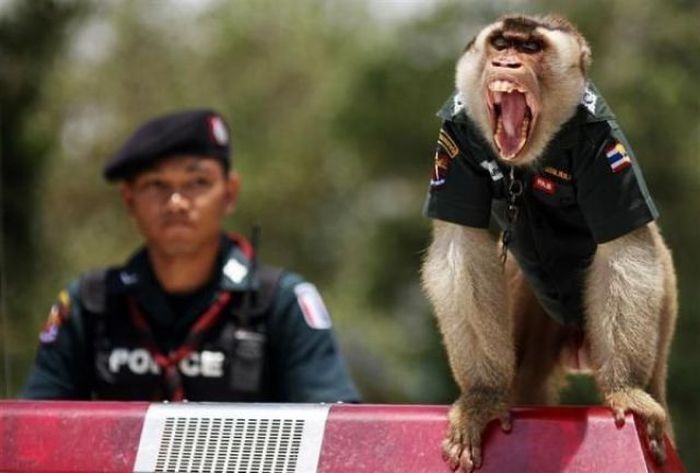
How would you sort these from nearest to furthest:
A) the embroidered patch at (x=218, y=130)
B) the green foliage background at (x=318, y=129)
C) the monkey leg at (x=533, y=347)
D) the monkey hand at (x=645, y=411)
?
the monkey hand at (x=645, y=411), the monkey leg at (x=533, y=347), the embroidered patch at (x=218, y=130), the green foliage background at (x=318, y=129)

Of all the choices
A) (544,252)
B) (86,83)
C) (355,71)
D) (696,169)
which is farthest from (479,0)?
(544,252)

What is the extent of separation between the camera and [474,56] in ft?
11.9

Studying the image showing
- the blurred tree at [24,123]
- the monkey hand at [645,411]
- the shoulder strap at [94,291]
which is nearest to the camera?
the monkey hand at [645,411]

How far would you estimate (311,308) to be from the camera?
4762 mm

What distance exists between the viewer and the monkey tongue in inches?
137

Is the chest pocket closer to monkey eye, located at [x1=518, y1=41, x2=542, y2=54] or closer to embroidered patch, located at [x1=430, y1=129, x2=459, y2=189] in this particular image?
embroidered patch, located at [x1=430, y1=129, x2=459, y2=189]

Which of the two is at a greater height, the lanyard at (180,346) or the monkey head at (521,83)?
the monkey head at (521,83)

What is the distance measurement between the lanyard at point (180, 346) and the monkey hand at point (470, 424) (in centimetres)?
140

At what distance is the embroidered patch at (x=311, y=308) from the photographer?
4.74 metres

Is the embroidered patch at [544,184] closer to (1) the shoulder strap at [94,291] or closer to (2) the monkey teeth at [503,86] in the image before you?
(2) the monkey teeth at [503,86]

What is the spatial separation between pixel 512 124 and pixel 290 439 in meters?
0.97

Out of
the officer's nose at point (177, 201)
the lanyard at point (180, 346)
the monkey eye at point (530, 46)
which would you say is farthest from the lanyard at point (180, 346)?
the monkey eye at point (530, 46)

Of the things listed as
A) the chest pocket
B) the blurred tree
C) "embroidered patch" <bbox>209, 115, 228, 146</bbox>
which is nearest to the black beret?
"embroidered patch" <bbox>209, 115, 228, 146</bbox>

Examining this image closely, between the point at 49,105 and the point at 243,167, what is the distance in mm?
7089
